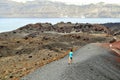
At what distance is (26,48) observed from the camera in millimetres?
77250

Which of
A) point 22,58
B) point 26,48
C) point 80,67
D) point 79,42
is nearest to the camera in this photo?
point 80,67

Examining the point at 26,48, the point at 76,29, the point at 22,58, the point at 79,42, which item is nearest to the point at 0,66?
the point at 22,58

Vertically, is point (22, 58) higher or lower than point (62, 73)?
lower

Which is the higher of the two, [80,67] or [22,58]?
[80,67]

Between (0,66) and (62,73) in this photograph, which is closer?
(62,73)

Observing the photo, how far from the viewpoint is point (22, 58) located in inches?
2552

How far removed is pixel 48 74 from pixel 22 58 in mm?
30536

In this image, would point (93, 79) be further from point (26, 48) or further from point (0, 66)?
point (26, 48)

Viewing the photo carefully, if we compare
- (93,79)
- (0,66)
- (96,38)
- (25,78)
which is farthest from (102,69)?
(96,38)

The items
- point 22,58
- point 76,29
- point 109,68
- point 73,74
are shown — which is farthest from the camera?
point 76,29

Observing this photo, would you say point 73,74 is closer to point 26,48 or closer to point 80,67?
point 80,67

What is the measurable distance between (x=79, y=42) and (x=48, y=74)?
195ft

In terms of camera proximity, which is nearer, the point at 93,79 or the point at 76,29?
the point at 93,79

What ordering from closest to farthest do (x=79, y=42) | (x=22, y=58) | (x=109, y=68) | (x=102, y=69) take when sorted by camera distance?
(x=102, y=69)
(x=109, y=68)
(x=22, y=58)
(x=79, y=42)
